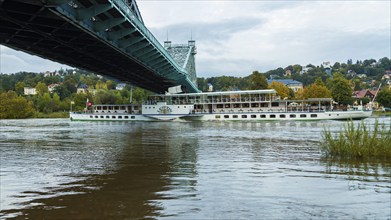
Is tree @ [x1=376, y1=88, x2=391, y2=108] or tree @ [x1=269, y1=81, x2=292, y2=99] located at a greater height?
tree @ [x1=269, y1=81, x2=292, y2=99]

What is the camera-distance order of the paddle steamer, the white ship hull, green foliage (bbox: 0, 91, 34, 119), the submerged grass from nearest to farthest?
the submerged grass < the white ship hull < the paddle steamer < green foliage (bbox: 0, 91, 34, 119)

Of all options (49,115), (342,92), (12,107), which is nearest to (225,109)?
(342,92)

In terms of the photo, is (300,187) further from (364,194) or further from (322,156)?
(322,156)

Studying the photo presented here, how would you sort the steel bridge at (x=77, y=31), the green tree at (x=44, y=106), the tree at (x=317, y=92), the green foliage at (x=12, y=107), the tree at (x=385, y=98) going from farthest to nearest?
the green tree at (x=44, y=106), the tree at (x=385, y=98), the green foliage at (x=12, y=107), the tree at (x=317, y=92), the steel bridge at (x=77, y=31)

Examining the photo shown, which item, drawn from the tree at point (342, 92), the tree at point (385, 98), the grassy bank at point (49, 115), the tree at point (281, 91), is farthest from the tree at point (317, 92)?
the grassy bank at point (49, 115)

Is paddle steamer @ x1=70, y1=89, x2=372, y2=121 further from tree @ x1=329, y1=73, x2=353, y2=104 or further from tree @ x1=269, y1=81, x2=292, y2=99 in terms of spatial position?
tree @ x1=269, y1=81, x2=292, y2=99

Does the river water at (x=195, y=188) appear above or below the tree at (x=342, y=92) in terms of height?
below

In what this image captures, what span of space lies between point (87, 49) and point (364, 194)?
938 inches

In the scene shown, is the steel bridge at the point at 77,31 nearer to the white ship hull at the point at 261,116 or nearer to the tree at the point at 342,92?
the white ship hull at the point at 261,116

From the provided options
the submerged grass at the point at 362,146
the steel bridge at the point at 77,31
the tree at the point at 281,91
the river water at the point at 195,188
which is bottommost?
the river water at the point at 195,188

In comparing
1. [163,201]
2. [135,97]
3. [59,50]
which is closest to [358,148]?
[163,201]

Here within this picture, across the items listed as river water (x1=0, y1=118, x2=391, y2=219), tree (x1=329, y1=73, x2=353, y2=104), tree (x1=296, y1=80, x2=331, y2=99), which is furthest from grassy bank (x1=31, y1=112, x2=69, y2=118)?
river water (x1=0, y1=118, x2=391, y2=219)

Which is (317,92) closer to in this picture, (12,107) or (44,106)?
(12,107)

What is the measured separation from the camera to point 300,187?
897 centimetres
